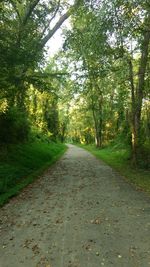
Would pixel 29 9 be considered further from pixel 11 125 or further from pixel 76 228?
pixel 76 228

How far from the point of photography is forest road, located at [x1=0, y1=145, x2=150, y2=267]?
5.28 m

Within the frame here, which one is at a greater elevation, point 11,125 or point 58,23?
point 58,23

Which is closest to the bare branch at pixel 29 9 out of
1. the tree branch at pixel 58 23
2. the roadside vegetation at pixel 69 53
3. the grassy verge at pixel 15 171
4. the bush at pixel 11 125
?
the roadside vegetation at pixel 69 53

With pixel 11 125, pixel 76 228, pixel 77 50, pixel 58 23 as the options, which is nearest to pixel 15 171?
pixel 11 125

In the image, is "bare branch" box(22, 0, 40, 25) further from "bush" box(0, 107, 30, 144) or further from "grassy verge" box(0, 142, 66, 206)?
"grassy verge" box(0, 142, 66, 206)

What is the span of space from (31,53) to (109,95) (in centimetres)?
2761

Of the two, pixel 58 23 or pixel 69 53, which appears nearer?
pixel 58 23

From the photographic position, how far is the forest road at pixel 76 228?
17.3 ft

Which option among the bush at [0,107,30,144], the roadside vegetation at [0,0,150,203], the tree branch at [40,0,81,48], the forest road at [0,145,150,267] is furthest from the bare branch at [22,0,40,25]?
the forest road at [0,145,150,267]

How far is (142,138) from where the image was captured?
18609 mm

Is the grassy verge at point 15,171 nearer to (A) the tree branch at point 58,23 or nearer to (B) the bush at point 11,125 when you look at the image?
(B) the bush at point 11,125

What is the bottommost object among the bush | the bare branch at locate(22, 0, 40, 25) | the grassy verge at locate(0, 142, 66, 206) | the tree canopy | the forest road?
the forest road

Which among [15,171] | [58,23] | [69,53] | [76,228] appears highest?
[58,23]

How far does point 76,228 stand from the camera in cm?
680
